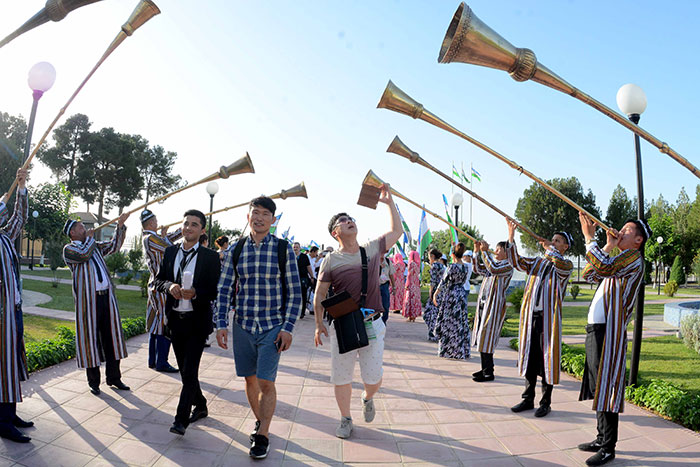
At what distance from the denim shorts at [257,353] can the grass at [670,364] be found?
15.7 feet

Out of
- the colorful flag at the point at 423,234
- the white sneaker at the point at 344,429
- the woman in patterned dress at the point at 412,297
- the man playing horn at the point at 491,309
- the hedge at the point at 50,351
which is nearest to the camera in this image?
the white sneaker at the point at 344,429

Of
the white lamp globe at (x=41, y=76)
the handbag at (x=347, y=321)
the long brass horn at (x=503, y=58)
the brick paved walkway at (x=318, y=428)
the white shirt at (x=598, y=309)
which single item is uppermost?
the white lamp globe at (x=41, y=76)

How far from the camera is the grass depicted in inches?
256

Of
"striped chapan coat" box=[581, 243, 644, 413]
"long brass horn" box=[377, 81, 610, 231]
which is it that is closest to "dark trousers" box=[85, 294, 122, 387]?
"long brass horn" box=[377, 81, 610, 231]

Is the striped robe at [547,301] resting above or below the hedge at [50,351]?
above

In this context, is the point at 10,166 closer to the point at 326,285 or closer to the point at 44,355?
the point at 44,355

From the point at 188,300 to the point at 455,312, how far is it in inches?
199

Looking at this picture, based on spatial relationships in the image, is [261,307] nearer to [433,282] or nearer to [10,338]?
[10,338]

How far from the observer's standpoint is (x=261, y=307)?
11.8ft

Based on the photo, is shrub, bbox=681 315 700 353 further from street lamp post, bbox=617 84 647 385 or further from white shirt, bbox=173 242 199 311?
white shirt, bbox=173 242 199 311

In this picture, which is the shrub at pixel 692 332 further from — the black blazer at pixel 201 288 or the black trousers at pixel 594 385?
the black blazer at pixel 201 288

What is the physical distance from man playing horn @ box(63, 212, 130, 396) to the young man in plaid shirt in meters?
2.17

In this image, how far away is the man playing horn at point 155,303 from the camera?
6055 millimetres

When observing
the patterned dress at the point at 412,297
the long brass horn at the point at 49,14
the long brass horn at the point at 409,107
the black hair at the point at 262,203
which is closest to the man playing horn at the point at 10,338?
the long brass horn at the point at 49,14
